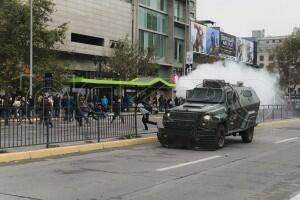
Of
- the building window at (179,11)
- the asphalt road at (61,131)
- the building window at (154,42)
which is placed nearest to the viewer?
the asphalt road at (61,131)

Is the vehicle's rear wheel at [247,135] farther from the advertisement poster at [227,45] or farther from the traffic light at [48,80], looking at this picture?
the advertisement poster at [227,45]

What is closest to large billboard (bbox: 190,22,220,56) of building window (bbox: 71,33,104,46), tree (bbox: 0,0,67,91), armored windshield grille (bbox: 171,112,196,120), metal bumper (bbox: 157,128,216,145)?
building window (bbox: 71,33,104,46)

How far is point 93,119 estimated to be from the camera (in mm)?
17188

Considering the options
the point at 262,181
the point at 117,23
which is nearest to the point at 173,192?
the point at 262,181

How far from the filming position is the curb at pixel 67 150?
43.8 feet

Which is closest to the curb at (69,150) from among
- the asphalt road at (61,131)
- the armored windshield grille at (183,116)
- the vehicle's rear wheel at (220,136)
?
the asphalt road at (61,131)

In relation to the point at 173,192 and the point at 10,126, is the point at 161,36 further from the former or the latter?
the point at 173,192

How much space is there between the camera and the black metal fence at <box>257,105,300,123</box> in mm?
30375

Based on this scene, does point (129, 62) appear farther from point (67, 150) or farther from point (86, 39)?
point (67, 150)

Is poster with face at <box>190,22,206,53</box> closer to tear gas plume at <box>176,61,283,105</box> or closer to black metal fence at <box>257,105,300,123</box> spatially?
black metal fence at <box>257,105,300,123</box>

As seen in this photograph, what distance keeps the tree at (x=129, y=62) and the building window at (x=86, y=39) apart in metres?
→ 2.33

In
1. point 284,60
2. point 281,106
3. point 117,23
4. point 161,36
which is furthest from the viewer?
point 284,60

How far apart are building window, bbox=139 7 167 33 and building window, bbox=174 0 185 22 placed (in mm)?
2876

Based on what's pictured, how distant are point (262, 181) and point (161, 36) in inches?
2149
